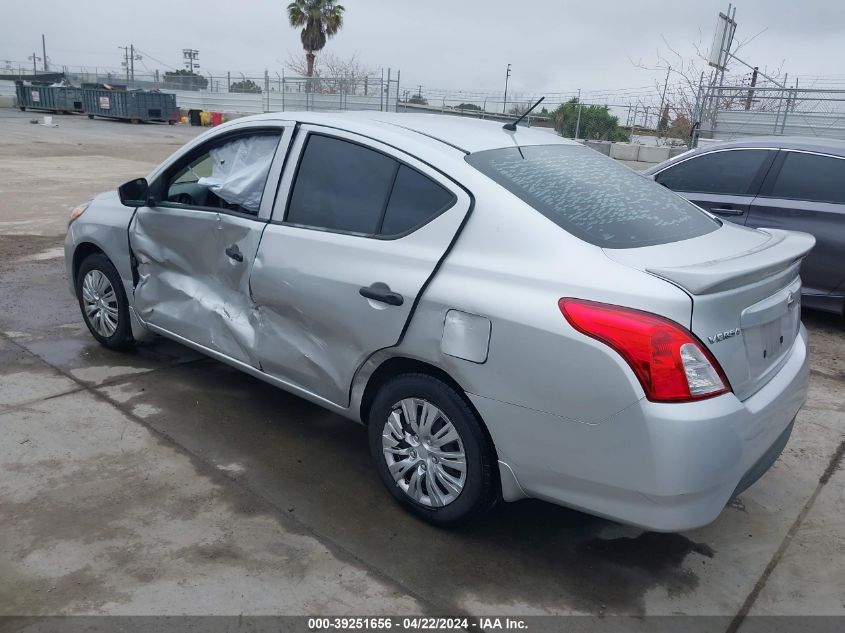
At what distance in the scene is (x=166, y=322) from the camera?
171 inches

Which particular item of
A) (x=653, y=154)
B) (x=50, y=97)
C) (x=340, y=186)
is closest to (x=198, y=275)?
(x=340, y=186)

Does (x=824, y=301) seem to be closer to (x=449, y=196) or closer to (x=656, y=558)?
(x=656, y=558)

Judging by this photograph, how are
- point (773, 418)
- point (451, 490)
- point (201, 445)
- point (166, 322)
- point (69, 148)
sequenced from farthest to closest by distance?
1. point (69, 148)
2. point (166, 322)
3. point (201, 445)
4. point (451, 490)
5. point (773, 418)

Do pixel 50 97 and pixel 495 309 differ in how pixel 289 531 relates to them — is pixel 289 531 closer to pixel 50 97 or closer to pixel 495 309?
pixel 495 309

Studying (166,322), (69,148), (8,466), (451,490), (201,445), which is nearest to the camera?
(451,490)

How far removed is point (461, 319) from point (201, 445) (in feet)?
5.79

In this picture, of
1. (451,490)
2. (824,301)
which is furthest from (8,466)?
(824,301)

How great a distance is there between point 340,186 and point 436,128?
1.82 feet

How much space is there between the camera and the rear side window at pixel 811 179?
5930 millimetres

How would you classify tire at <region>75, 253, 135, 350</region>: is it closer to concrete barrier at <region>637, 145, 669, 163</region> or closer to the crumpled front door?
the crumpled front door

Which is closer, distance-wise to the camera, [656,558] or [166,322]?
[656,558]

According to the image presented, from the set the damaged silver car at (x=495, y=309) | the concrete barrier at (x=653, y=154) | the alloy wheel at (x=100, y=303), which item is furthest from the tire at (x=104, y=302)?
the concrete barrier at (x=653, y=154)

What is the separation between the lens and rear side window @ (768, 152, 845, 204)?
19.5ft

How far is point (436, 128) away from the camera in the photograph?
3568mm
